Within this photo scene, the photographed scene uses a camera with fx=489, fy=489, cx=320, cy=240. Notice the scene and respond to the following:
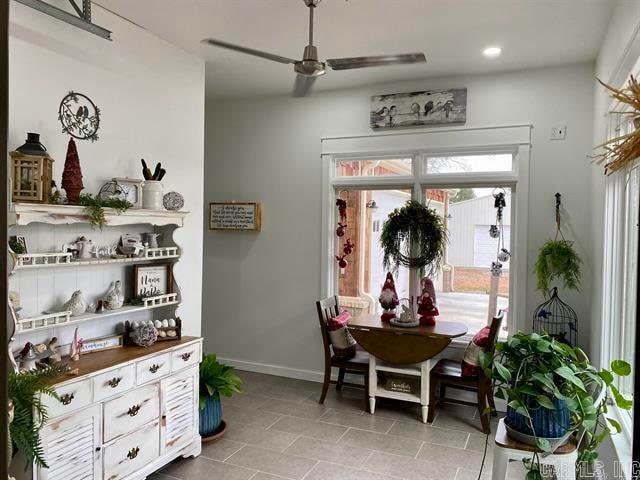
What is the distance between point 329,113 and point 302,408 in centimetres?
268

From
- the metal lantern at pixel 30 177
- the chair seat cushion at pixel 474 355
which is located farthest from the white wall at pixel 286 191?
the metal lantern at pixel 30 177


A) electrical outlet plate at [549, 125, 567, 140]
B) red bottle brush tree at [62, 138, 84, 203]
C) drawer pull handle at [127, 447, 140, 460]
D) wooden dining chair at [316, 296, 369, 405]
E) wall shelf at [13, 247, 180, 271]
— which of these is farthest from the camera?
wooden dining chair at [316, 296, 369, 405]

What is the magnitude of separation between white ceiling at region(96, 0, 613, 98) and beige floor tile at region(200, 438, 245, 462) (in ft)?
8.85

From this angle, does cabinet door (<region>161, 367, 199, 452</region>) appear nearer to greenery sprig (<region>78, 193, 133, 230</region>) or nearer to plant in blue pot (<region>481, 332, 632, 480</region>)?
greenery sprig (<region>78, 193, 133, 230</region>)

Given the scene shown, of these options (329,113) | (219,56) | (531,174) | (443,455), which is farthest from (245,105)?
(443,455)

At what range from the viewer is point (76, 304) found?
8.50 ft

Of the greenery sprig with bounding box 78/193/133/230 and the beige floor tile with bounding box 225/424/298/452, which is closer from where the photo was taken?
the greenery sprig with bounding box 78/193/133/230

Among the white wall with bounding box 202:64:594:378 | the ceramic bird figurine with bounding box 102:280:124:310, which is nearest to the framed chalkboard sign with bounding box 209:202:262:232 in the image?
the white wall with bounding box 202:64:594:378

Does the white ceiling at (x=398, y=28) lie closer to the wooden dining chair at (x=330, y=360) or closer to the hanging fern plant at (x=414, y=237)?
the hanging fern plant at (x=414, y=237)

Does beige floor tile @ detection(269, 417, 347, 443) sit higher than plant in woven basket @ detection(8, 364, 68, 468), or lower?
lower

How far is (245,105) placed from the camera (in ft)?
16.4

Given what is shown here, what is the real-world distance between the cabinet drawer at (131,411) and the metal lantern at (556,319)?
9.19 feet

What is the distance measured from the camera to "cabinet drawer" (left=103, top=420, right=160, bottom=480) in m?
2.50

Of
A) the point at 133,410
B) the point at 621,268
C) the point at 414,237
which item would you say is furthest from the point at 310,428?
the point at 621,268
